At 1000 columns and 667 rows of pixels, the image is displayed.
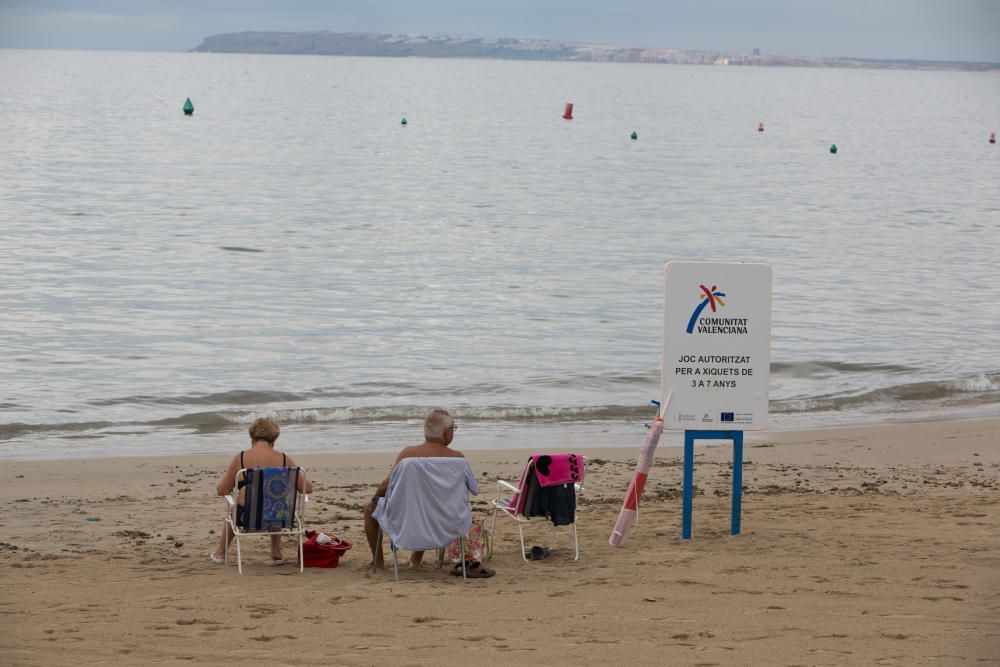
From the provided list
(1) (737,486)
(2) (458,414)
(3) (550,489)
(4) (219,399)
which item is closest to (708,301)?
(1) (737,486)

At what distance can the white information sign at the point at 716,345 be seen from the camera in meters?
8.34

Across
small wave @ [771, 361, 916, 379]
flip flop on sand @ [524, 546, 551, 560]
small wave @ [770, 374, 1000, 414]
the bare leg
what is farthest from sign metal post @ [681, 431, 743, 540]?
small wave @ [771, 361, 916, 379]

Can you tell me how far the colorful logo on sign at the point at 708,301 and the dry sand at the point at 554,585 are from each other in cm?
152

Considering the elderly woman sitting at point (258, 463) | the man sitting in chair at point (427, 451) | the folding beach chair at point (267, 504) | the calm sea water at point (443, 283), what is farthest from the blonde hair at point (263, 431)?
the calm sea water at point (443, 283)

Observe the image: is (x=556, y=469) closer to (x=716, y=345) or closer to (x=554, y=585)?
(x=554, y=585)

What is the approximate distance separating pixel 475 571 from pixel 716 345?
7.10 feet

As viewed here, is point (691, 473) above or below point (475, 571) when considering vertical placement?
above

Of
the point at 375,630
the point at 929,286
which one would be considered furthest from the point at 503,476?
the point at 929,286

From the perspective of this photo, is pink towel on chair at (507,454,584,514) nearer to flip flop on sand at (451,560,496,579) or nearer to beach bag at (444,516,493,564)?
beach bag at (444,516,493,564)

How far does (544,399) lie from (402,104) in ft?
358

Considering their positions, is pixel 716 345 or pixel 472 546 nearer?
pixel 472 546

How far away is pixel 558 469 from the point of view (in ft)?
26.4

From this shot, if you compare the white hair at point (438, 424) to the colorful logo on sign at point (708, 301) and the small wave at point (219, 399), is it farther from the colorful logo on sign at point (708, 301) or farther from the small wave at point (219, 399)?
the small wave at point (219, 399)

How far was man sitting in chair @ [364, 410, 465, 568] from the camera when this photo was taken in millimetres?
7832
